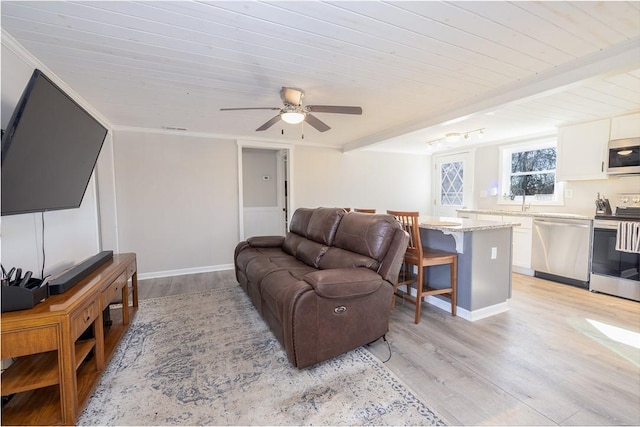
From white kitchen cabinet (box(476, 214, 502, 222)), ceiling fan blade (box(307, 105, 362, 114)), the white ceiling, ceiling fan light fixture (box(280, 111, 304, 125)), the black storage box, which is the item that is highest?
the white ceiling

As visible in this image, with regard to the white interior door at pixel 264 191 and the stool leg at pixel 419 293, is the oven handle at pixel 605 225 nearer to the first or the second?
the stool leg at pixel 419 293

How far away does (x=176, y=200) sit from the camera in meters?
4.18

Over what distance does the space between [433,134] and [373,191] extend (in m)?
1.74

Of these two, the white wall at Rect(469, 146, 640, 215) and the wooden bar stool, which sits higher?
the white wall at Rect(469, 146, 640, 215)

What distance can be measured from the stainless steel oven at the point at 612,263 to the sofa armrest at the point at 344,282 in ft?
10.8

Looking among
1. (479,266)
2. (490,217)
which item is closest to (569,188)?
(490,217)

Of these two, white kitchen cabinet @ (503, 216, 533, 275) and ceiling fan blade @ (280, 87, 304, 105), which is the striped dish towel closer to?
white kitchen cabinet @ (503, 216, 533, 275)

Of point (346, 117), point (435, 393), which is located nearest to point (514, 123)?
point (346, 117)

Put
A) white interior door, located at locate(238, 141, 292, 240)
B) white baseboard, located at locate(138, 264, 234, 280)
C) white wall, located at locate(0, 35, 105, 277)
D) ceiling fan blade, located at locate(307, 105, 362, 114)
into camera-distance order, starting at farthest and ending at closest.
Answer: white interior door, located at locate(238, 141, 292, 240) < white baseboard, located at locate(138, 264, 234, 280) < ceiling fan blade, located at locate(307, 105, 362, 114) < white wall, located at locate(0, 35, 105, 277)

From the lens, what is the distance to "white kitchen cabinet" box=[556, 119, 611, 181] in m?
3.56

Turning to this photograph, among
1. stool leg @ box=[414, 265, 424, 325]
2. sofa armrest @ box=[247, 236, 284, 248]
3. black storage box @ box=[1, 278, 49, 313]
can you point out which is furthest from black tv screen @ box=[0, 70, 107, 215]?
stool leg @ box=[414, 265, 424, 325]

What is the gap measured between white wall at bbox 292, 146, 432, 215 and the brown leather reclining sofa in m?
2.17

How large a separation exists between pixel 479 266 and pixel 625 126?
2745 millimetres

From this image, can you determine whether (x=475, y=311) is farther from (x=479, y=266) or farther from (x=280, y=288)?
(x=280, y=288)
